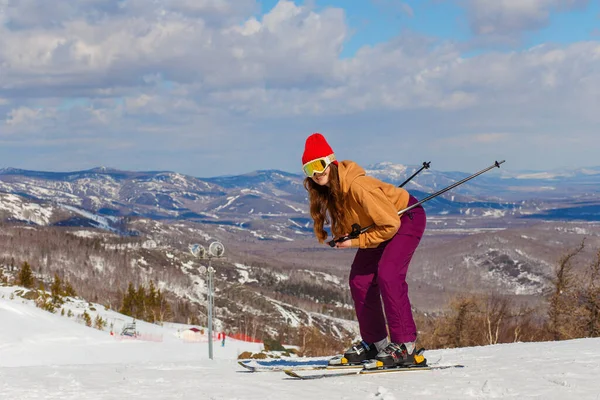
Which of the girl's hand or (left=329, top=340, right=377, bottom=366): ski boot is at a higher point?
the girl's hand

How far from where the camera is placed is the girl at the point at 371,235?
23.4ft

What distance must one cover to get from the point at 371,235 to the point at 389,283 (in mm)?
615

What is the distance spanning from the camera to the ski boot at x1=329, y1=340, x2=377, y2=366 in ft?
26.2

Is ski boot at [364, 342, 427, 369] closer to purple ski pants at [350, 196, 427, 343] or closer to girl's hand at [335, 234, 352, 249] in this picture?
purple ski pants at [350, 196, 427, 343]

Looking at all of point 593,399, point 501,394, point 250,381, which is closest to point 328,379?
point 250,381

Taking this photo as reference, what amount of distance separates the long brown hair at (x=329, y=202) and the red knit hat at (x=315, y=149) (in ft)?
0.62

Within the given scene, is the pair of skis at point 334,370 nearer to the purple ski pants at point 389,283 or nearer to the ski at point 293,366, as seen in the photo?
the ski at point 293,366

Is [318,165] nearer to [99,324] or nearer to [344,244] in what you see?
[344,244]

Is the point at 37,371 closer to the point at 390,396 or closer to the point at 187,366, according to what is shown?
the point at 187,366

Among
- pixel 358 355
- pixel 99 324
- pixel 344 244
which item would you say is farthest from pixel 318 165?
pixel 99 324

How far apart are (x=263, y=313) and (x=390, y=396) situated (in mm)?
177423

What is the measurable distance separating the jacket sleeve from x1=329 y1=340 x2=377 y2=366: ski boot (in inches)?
60.6

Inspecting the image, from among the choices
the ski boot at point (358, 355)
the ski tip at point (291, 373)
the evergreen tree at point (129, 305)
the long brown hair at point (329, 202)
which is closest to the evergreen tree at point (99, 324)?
the evergreen tree at point (129, 305)

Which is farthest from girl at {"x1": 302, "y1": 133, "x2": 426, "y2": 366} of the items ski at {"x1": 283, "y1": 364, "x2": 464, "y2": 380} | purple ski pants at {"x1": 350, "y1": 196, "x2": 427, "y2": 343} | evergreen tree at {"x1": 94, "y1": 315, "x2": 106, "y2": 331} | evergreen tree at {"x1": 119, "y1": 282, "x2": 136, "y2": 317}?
evergreen tree at {"x1": 119, "y1": 282, "x2": 136, "y2": 317}
